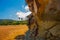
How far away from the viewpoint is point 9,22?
21.5 meters

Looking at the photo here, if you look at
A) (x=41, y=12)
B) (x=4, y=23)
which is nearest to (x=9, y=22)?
(x=4, y=23)

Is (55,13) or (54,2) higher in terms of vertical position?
(54,2)

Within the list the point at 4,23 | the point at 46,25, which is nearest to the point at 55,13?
the point at 46,25

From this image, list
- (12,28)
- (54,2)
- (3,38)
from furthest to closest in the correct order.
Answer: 1. (12,28)
2. (3,38)
3. (54,2)

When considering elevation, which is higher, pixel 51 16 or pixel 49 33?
pixel 51 16

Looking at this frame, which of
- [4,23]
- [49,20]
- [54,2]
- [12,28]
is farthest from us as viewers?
[12,28]

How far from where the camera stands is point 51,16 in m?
5.59

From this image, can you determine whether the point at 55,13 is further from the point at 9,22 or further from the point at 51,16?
the point at 9,22

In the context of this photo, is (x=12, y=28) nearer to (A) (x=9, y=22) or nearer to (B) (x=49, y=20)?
(A) (x=9, y=22)

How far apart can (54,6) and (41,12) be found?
75 centimetres

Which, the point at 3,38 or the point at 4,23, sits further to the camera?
the point at 4,23

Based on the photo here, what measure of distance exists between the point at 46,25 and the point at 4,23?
1576 centimetres

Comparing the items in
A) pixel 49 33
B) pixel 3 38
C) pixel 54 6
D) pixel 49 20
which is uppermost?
pixel 54 6

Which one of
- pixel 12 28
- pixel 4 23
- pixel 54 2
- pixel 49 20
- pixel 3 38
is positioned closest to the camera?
pixel 54 2
